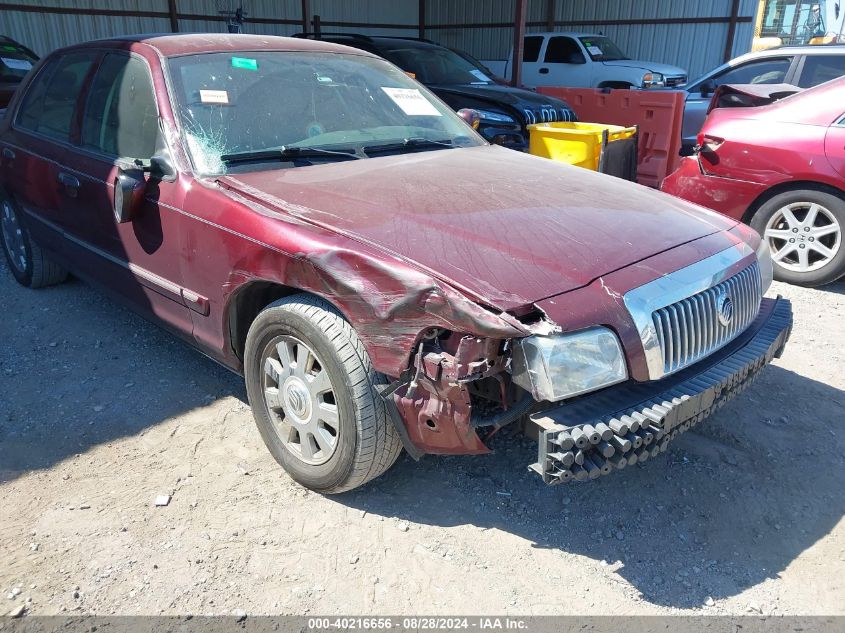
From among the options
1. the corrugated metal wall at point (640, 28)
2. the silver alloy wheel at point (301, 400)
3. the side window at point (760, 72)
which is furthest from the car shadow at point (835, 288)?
the corrugated metal wall at point (640, 28)

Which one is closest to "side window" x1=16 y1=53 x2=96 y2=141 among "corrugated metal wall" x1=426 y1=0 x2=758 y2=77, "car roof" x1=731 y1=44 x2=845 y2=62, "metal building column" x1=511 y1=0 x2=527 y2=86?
"car roof" x1=731 y1=44 x2=845 y2=62

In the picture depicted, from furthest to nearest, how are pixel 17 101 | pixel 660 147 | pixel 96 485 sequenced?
pixel 660 147, pixel 17 101, pixel 96 485

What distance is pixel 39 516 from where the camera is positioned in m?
2.64

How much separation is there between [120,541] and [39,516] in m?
0.40

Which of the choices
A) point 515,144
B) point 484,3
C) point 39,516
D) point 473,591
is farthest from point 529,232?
point 484,3

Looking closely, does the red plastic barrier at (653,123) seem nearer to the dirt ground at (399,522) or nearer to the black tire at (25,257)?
the dirt ground at (399,522)

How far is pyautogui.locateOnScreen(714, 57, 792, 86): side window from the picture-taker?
665 centimetres

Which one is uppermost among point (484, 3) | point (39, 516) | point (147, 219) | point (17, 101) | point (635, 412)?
point (484, 3)

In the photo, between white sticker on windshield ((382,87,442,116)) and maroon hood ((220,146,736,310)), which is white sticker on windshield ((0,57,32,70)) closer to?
white sticker on windshield ((382,87,442,116))

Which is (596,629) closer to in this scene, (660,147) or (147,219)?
(147,219)

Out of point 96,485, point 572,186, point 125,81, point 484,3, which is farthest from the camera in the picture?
point 484,3

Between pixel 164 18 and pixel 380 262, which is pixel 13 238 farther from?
pixel 164 18

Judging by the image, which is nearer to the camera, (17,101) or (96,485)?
(96,485)

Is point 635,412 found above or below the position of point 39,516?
above
